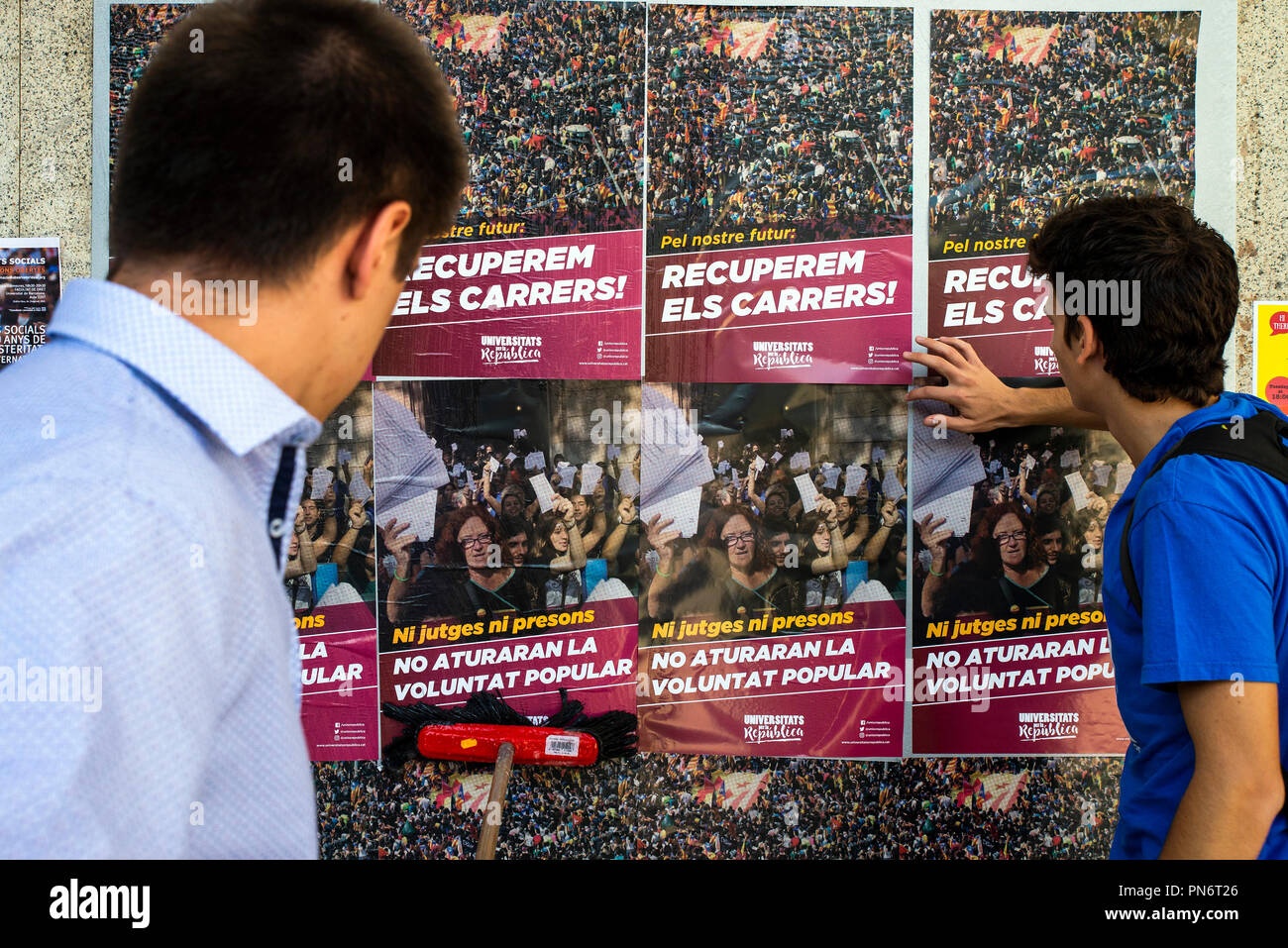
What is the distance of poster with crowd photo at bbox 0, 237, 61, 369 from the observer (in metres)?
1.95

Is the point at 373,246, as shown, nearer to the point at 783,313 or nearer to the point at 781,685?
the point at 783,313

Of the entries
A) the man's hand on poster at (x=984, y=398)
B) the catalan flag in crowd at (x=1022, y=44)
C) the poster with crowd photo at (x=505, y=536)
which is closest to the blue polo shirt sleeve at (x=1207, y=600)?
the man's hand on poster at (x=984, y=398)

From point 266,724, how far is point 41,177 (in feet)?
5.72

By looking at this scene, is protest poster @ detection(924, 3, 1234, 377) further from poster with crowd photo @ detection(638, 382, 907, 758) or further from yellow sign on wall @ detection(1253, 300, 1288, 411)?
poster with crowd photo @ detection(638, 382, 907, 758)

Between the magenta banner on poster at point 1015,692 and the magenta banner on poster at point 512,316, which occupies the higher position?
the magenta banner on poster at point 512,316

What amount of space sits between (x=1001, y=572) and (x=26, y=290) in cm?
217

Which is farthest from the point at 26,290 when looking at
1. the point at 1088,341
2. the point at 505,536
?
the point at 1088,341

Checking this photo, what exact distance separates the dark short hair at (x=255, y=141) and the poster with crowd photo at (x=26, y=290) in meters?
1.35

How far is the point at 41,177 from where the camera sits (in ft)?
6.39

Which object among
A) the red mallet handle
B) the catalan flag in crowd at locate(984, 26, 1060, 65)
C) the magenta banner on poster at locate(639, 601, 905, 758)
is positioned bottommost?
the red mallet handle

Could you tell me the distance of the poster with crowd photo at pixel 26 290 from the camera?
6.40ft

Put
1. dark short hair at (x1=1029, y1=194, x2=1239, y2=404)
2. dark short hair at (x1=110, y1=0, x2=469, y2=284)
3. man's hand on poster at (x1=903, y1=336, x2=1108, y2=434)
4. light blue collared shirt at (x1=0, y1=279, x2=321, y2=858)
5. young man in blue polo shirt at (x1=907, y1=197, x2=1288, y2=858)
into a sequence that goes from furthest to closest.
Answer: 1. man's hand on poster at (x1=903, y1=336, x2=1108, y2=434)
2. dark short hair at (x1=1029, y1=194, x2=1239, y2=404)
3. young man in blue polo shirt at (x1=907, y1=197, x2=1288, y2=858)
4. dark short hair at (x1=110, y1=0, x2=469, y2=284)
5. light blue collared shirt at (x1=0, y1=279, x2=321, y2=858)

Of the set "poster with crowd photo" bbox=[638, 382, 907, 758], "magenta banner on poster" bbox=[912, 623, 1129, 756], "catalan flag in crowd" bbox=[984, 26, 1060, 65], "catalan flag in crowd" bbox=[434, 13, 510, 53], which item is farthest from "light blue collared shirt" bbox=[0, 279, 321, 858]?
"catalan flag in crowd" bbox=[984, 26, 1060, 65]

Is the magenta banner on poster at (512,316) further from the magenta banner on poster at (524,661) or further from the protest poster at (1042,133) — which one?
the protest poster at (1042,133)
